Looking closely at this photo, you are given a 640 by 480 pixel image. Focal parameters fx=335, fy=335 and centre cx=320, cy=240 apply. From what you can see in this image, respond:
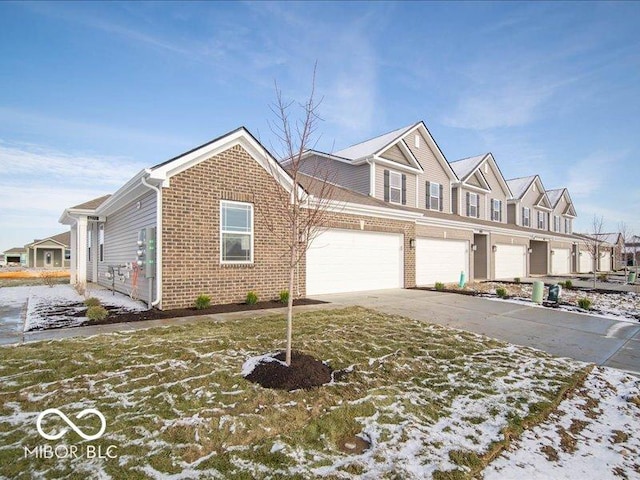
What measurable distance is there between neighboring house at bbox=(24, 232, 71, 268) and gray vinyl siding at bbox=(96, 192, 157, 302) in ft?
139

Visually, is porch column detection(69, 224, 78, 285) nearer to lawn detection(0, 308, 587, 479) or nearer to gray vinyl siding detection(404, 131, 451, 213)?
lawn detection(0, 308, 587, 479)

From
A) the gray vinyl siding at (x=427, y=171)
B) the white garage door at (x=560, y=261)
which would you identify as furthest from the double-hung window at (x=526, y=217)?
the gray vinyl siding at (x=427, y=171)

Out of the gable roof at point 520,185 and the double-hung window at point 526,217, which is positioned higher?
the gable roof at point 520,185

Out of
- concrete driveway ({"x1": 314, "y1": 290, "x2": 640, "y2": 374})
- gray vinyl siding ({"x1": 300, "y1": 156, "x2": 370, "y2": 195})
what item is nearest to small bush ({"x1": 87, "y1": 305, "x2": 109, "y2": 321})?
concrete driveway ({"x1": 314, "y1": 290, "x2": 640, "y2": 374})

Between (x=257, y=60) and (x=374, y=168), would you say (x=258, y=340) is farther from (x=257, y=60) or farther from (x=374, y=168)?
(x=374, y=168)

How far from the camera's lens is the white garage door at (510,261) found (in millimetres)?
23019

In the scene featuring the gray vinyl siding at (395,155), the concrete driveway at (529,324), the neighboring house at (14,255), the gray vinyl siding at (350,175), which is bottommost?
the neighboring house at (14,255)

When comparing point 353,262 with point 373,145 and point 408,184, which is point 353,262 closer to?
point 408,184

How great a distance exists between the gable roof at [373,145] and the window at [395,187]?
1.59m

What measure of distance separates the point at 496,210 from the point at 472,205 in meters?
4.01

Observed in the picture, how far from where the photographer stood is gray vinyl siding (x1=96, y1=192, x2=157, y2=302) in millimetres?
9342

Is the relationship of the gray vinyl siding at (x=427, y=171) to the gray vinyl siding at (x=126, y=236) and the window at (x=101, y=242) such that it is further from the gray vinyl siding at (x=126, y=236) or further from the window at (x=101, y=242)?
the window at (x=101, y=242)

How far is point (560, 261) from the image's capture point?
104 ft

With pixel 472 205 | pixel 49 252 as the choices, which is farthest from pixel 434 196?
pixel 49 252
